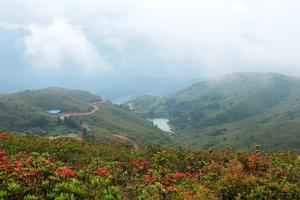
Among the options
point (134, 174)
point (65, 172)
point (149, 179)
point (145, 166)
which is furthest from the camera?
point (145, 166)

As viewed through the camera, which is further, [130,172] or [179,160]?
[179,160]

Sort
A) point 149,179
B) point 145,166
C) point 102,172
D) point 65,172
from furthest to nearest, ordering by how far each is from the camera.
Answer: point 145,166
point 149,179
point 102,172
point 65,172

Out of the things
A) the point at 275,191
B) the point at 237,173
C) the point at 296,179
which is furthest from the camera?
the point at 296,179

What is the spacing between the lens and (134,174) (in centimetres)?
2873

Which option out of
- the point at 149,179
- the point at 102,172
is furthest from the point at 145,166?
the point at 102,172

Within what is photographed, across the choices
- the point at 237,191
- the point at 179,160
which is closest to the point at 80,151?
the point at 179,160

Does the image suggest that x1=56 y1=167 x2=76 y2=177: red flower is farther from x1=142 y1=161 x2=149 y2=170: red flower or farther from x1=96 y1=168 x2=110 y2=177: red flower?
x1=142 y1=161 x2=149 y2=170: red flower

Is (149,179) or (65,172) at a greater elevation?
(65,172)

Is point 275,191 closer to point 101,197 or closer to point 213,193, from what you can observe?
point 213,193

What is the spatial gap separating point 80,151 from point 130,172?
6782mm

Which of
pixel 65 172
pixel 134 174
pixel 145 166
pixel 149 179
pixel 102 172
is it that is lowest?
pixel 134 174

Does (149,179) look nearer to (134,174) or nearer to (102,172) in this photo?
(134,174)

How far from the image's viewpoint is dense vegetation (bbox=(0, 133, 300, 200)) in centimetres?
2158

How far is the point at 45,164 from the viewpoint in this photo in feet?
83.2
